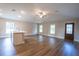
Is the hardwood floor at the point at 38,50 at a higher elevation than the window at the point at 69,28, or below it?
below

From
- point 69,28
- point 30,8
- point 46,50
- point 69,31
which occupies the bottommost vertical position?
point 46,50

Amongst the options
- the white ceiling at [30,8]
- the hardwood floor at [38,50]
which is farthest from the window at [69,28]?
the white ceiling at [30,8]

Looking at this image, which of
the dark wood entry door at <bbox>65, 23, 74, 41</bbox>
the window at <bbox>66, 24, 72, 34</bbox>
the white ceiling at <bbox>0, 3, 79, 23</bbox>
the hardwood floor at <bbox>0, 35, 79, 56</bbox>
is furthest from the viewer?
the window at <bbox>66, 24, 72, 34</bbox>

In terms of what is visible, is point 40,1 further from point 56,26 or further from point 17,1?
point 56,26

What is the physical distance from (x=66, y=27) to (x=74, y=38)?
136 centimetres

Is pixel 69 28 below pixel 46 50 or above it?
above

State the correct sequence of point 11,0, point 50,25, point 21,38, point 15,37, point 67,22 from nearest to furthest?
point 11,0
point 15,37
point 21,38
point 67,22
point 50,25

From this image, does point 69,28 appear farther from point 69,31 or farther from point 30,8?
point 30,8

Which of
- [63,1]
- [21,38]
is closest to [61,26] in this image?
[21,38]

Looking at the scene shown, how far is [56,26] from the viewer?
10117 mm

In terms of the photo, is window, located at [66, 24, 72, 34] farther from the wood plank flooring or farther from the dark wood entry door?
the wood plank flooring

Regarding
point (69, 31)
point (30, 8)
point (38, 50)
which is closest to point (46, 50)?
point (38, 50)

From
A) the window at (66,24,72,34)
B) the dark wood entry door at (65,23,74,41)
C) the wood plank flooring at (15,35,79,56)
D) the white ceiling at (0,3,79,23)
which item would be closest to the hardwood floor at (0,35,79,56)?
the wood plank flooring at (15,35,79,56)

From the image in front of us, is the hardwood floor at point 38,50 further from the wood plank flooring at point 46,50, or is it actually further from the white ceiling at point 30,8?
the white ceiling at point 30,8
